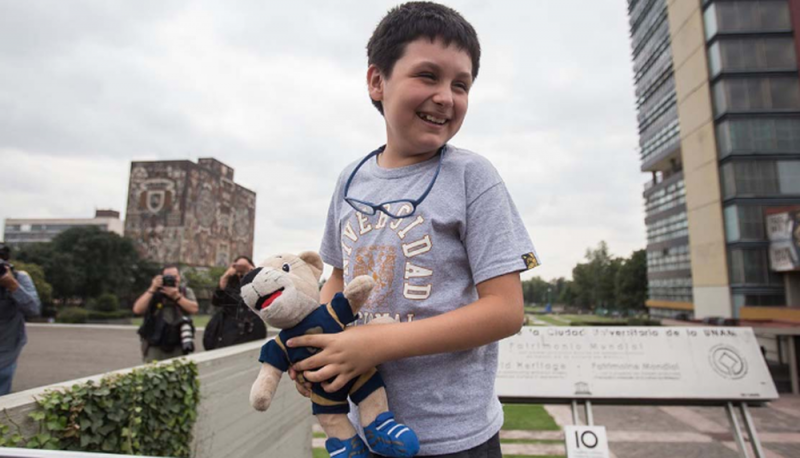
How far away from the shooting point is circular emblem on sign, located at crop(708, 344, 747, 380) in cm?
411

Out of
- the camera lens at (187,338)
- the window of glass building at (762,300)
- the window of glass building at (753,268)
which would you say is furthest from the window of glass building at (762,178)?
the camera lens at (187,338)

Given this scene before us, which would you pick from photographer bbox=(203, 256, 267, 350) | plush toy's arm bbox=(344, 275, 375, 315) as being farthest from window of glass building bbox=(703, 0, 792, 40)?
plush toy's arm bbox=(344, 275, 375, 315)

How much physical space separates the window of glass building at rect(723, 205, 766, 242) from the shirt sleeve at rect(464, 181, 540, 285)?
27.9m

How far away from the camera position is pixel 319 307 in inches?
36.0

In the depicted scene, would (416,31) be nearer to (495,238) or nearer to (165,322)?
(495,238)

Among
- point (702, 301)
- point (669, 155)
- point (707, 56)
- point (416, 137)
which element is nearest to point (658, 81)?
point (669, 155)

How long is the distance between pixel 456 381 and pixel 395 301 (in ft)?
0.64

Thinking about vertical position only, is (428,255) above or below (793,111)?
below

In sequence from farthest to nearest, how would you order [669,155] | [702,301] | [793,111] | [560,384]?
[669,155] → [702,301] → [793,111] → [560,384]

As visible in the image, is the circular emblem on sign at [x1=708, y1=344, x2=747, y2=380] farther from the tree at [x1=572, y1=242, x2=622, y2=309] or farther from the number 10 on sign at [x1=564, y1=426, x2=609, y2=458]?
the tree at [x1=572, y1=242, x2=622, y2=309]

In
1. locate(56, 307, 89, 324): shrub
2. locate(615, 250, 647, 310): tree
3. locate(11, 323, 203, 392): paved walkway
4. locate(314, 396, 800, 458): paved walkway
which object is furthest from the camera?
locate(615, 250, 647, 310): tree

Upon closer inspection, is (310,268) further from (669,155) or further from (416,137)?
(669,155)

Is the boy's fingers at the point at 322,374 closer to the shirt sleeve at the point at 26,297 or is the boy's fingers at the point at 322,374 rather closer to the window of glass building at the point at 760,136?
the shirt sleeve at the point at 26,297

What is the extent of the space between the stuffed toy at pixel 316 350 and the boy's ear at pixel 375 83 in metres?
0.44
